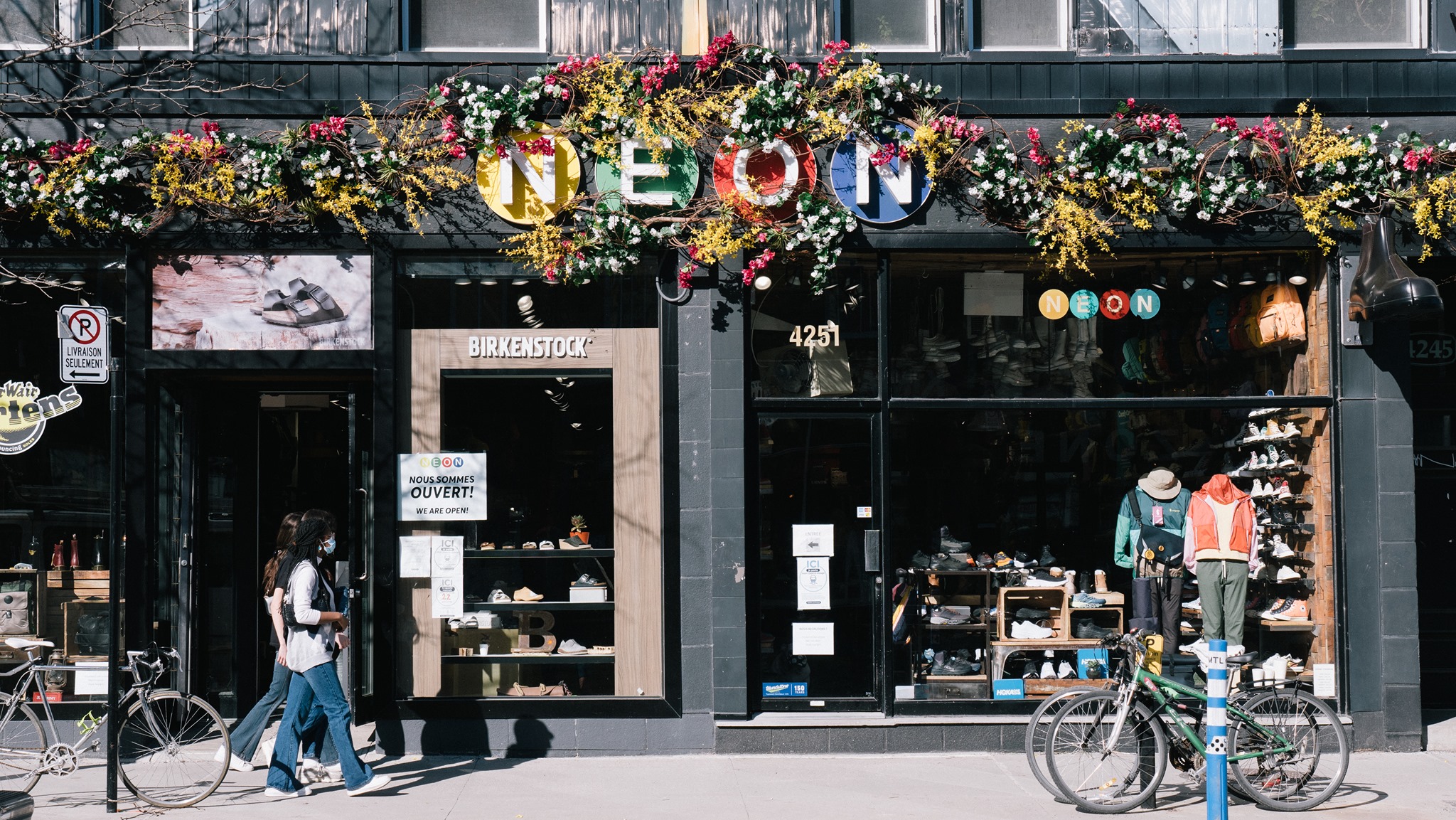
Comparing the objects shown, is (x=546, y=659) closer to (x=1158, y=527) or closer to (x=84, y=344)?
(x=84, y=344)

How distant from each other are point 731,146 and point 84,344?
15.4ft

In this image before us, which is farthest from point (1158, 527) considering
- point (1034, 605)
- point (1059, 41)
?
point (1059, 41)

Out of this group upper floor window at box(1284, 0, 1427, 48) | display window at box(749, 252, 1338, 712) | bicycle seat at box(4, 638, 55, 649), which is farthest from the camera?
upper floor window at box(1284, 0, 1427, 48)

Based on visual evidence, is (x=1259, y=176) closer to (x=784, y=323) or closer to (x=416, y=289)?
(x=784, y=323)

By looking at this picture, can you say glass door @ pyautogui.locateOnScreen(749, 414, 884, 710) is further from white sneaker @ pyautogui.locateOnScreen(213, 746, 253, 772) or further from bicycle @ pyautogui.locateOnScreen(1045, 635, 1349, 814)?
white sneaker @ pyautogui.locateOnScreen(213, 746, 253, 772)

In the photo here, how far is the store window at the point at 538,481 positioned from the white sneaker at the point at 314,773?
1.34 metres

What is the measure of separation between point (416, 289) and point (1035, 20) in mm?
5376

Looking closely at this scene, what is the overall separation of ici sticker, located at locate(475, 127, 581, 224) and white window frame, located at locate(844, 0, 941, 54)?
8.14 feet

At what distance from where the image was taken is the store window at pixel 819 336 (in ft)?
31.3

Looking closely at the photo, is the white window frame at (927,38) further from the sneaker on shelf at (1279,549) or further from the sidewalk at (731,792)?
the sidewalk at (731,792)

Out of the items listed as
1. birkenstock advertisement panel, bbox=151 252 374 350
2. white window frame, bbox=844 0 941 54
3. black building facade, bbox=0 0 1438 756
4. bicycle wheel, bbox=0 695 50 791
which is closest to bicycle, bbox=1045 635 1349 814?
black building facade, bbox=0 0 1438 756

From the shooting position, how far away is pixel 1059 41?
9.84 meters

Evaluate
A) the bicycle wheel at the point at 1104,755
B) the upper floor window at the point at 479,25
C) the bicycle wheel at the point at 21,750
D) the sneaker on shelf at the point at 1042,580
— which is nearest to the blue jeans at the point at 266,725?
the bicycle wheel at the point at 21,750

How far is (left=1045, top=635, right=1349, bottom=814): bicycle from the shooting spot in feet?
24.6
